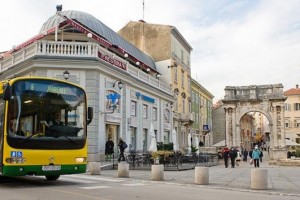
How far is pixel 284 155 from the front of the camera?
139ft

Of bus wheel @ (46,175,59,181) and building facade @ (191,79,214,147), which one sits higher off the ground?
building facade @ (191,79,214,147)

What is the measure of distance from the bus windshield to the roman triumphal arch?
130 ft

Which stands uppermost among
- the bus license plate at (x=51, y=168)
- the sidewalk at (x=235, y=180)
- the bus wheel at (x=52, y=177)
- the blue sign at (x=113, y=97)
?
the blue sign at (x=113, y=97)

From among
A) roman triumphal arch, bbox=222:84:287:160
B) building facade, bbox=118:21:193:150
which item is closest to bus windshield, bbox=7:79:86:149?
building facade, bbox=118:21:193:150

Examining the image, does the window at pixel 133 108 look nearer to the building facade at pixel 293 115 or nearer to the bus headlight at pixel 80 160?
the bus headlight at pixel 80 160

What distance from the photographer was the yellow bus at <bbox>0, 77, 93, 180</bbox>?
11.1 meters

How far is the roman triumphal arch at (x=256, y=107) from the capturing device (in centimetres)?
4844

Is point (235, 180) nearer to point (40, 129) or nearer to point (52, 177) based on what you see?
point (52, 177)

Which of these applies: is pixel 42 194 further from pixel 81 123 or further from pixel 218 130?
pixel 218 130

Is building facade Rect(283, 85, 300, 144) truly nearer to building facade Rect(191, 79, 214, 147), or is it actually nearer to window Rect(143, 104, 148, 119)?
building facade Rect(191, 79, 214, 147)

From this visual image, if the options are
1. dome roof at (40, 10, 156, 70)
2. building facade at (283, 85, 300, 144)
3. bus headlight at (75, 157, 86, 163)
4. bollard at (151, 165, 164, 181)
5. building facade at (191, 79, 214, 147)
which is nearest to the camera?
bus headlight at (75, 157, 86, 163)

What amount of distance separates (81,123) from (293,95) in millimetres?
74296

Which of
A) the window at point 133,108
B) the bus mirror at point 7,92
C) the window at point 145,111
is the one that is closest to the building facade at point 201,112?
the window at point 145,111

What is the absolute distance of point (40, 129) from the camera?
11.5 meters
